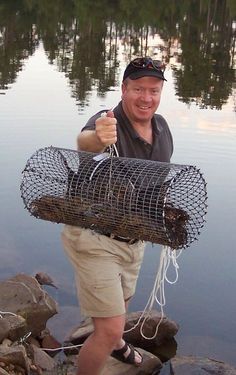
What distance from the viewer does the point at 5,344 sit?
612 cm

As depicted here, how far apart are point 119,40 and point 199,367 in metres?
37.7

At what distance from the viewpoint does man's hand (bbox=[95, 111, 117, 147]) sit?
4633mm

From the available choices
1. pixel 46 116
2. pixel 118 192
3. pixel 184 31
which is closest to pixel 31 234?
pixel 118 192

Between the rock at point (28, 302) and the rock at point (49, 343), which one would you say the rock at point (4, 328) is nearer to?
the rock at point (28, 302)

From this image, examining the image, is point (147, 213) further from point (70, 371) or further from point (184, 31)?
point (184, 31)

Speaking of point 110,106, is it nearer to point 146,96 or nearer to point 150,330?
point 150,330

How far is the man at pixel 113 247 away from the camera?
4.95 metres

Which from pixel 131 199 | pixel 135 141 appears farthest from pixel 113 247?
pixel 135 141

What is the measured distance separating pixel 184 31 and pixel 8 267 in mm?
41800

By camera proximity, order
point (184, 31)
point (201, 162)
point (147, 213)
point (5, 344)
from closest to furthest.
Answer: point (147, 213) → point (5, 344) → point (201, 162) → point (184, 31)

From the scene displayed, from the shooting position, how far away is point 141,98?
5016mm

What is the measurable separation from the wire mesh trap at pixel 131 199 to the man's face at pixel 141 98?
38 cm

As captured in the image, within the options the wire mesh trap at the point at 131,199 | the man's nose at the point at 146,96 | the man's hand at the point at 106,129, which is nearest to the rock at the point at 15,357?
the wire mesh trap at the point at 131,199

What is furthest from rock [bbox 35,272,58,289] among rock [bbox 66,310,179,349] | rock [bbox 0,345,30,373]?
rock [bbox 0,345,30,373]
